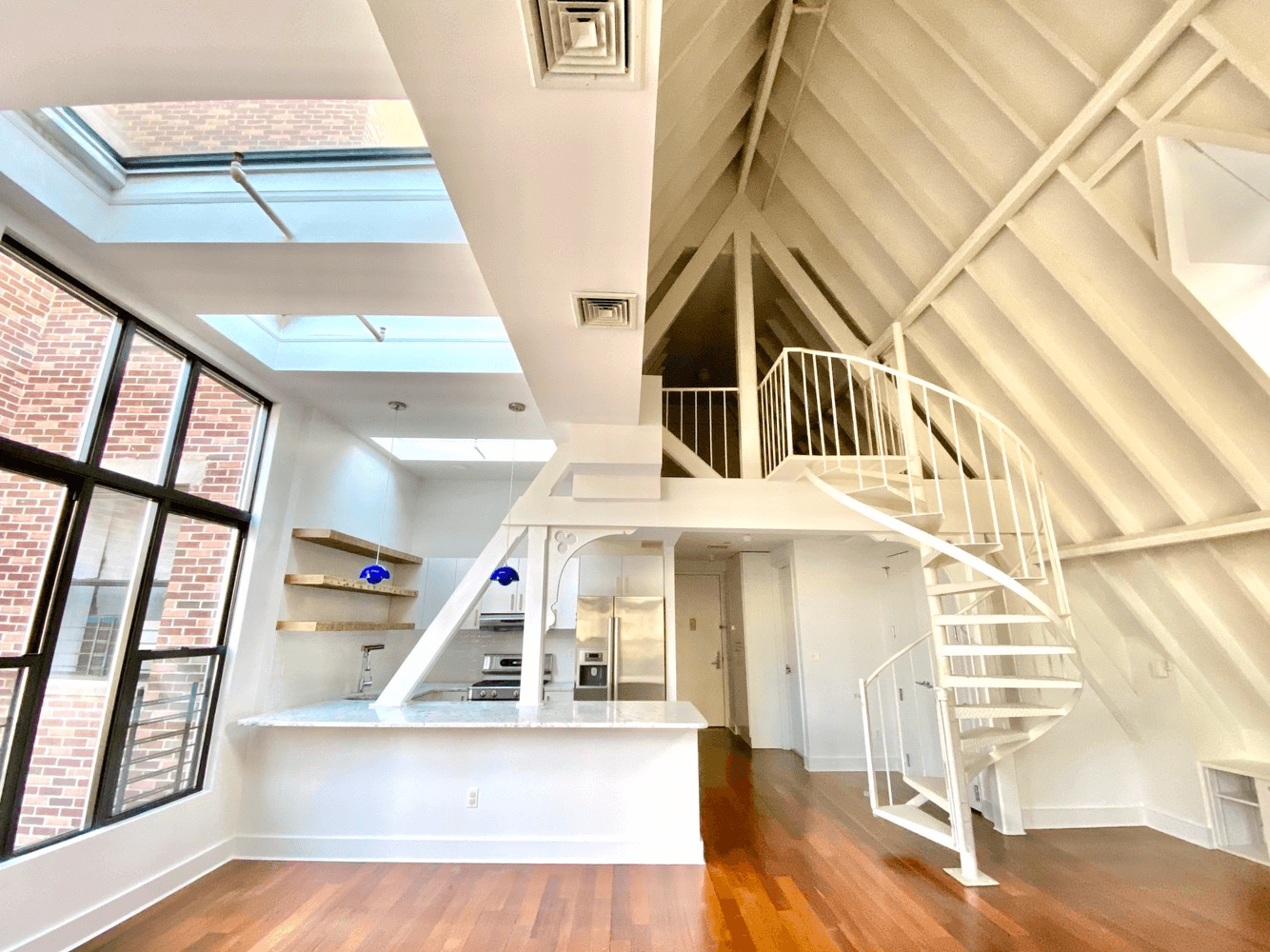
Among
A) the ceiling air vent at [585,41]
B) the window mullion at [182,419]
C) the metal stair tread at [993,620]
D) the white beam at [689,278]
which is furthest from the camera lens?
the white beam at [689,278]

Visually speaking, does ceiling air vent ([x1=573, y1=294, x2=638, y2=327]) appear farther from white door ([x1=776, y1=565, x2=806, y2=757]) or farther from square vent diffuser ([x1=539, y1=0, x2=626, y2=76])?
white door ([x1=776, y1=565, x2=806, y2=757])

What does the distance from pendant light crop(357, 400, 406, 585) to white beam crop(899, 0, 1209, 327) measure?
13.4ft

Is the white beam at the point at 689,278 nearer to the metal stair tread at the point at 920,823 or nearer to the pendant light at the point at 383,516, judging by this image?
the pendant light at the point at 383,516

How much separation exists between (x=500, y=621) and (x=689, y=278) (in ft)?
13.2

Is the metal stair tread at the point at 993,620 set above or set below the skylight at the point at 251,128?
below

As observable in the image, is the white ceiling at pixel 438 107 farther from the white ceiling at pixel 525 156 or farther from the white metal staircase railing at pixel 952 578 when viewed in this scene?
the white metal staircase railing at pixel 952 578

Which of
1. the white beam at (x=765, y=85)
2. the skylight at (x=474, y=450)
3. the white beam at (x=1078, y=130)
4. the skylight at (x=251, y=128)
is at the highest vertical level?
the white beam at (x=765, y=85)

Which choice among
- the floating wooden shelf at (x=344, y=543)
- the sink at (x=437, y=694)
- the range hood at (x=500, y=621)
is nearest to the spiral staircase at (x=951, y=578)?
the range hood at (x=500, y=621)

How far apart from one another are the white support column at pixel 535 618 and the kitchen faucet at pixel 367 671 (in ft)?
6.32

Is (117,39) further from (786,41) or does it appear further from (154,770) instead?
(786,41)

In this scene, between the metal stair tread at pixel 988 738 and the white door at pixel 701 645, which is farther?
the white door at pixel 701 645

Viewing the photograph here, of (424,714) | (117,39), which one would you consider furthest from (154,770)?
(117,39)

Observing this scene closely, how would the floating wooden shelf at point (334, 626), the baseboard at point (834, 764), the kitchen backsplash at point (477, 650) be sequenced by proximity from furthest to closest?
1. the kitchen backsplash at point (477, 650)
2. the baseboard at point (834, 764)
3. the floating wooden shelf at point (334, 626)

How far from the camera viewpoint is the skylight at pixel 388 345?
151 inches
